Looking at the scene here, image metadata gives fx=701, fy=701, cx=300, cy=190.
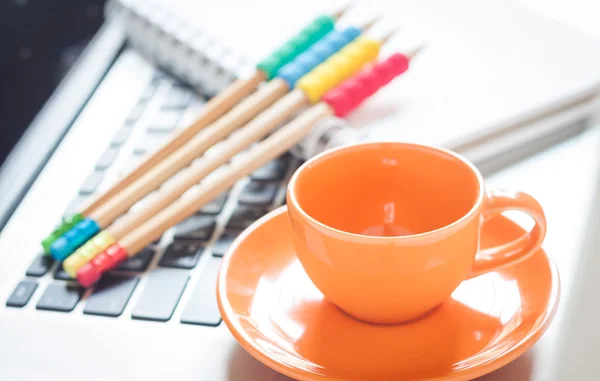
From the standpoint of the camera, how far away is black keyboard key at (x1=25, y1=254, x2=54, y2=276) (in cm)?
42

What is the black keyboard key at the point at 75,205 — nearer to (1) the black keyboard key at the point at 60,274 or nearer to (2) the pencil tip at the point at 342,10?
(1) the black keyboard key at the point at 60,274

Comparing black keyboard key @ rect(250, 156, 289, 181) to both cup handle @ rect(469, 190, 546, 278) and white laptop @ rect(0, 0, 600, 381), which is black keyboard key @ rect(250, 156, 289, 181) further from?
cup handle @ rect(469, 190, 546, 278)

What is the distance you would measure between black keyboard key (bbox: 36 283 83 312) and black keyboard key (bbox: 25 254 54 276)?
0.02 m

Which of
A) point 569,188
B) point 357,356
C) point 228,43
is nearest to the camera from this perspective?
point 357,356

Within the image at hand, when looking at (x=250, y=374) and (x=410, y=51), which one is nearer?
(x=250, y=374)

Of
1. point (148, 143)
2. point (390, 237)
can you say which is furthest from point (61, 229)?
point (390, 237)

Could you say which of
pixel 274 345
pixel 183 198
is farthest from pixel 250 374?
pixel 183 198

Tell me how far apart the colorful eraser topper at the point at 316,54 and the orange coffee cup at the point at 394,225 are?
0.14 metres

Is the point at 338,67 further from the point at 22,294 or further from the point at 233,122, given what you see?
the point at 22,294

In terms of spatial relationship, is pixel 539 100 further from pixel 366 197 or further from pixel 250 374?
pixel 250 374

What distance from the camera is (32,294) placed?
399mm

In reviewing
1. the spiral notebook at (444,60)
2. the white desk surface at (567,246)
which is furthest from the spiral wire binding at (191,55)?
the white desk surface at (567,246)

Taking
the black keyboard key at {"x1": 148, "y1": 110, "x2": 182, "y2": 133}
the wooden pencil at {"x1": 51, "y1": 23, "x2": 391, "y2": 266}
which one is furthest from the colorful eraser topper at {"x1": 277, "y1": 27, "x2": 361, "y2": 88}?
the black keyboard key at {"x1": 148, "y1": 110, "x2": 182, "y2": 133}

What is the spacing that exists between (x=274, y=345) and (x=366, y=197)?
0.33ft
